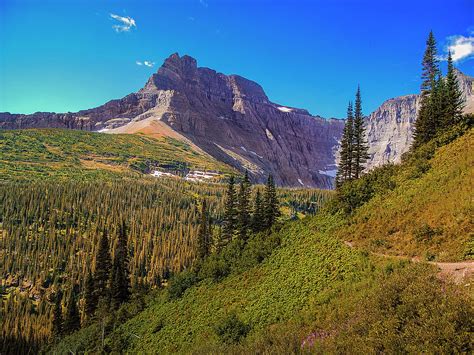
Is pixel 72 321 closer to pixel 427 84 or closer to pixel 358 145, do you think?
pixel 358 145

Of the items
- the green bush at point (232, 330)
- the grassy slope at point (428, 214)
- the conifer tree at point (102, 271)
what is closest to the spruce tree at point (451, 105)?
the grassy slope at point (428, 214)

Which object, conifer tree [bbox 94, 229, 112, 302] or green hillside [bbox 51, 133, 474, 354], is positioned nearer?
green hillside [bbox 51, 133, 474, 354]

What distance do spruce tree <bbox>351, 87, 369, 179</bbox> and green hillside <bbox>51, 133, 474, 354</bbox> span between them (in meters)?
20.6

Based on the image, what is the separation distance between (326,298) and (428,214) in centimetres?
935

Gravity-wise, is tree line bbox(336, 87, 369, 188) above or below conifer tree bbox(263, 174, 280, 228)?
above

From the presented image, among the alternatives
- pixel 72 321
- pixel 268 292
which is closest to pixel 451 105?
pixel 268 292

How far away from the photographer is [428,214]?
893 inches

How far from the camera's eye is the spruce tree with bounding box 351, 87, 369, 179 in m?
58.6

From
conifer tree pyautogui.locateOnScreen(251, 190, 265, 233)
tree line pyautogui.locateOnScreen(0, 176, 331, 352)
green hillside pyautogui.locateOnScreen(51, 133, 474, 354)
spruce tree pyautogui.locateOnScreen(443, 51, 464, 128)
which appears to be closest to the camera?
green hillside pyautogui.locateOnScreen(51, 133, 474, 354)

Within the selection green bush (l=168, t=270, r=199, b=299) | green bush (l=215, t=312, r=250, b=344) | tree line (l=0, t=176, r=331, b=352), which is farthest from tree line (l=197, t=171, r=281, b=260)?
green bush (l=215, t=312, r=250, b=344)

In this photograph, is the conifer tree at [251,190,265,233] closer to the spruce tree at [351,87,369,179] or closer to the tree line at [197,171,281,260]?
the tree line at [197,171,281,260]

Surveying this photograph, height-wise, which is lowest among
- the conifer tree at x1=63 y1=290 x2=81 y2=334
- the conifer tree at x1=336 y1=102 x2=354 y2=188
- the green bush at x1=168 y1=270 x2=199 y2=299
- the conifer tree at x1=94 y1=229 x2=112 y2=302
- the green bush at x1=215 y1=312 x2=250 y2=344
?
the conifer tree at x1=63 y1=290 x2=81 y2=334

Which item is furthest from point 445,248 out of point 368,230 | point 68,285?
point 68,285

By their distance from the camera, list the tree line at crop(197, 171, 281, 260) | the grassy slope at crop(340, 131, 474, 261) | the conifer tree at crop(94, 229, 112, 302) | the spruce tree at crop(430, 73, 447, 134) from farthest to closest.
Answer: the conifer tree at crop(94, 229, 112, 302)
the tree line at crop(197, 171, 281, 260)
the spruce tree at crop(430, 73, 447, 134)
the grassy slope at crop(340, 131, 474, 261)
